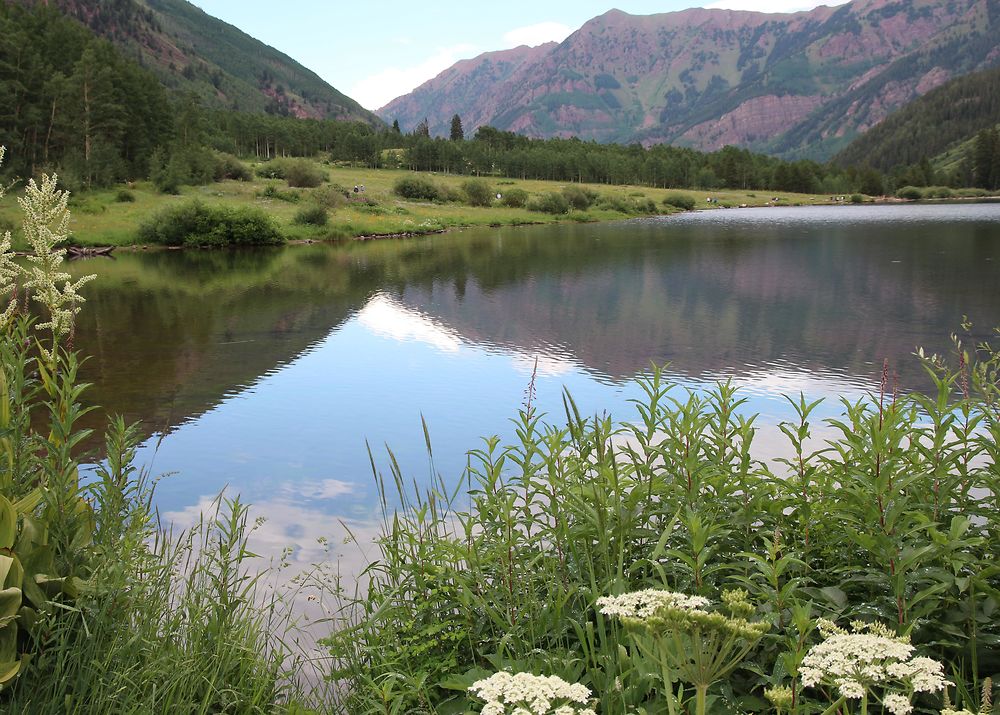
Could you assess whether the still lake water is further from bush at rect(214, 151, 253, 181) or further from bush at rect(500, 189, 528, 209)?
bush at rect(500, 189, 528, 209)

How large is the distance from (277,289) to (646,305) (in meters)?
15.4

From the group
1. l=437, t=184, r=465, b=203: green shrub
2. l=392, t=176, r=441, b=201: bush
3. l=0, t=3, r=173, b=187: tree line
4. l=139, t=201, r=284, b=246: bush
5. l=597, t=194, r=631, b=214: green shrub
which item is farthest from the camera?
l=597, t=194, r=631, b=214: green shrub

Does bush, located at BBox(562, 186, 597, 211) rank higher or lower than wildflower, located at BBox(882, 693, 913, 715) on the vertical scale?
higher

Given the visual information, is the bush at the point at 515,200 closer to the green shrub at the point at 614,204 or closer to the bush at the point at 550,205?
the bush at the point at 550,205

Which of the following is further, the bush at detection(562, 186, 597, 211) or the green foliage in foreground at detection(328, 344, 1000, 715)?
the bush at detection(562, 186, 597, 211)

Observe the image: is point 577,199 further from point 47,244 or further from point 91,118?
point 47,244

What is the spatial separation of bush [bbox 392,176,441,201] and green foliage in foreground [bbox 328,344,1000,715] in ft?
289

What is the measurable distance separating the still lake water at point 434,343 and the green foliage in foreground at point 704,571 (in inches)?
145

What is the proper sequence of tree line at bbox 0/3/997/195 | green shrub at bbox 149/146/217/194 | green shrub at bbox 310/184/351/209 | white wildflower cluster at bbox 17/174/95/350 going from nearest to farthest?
white wildflower cluster at bbox 17/174/95/350 → tree line at bbox 0/3/997/195 → green shrub at bbox 310/184/351/209 → green shrub at bbox 149/146/217/194

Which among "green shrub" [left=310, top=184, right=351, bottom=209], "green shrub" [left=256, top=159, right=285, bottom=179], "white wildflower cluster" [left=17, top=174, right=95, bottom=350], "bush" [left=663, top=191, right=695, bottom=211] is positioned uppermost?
"green shrub" [left=256, top=159, right=285, bottom=179]

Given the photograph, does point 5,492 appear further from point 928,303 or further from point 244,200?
point 244,200

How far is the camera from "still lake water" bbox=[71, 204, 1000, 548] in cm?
1119

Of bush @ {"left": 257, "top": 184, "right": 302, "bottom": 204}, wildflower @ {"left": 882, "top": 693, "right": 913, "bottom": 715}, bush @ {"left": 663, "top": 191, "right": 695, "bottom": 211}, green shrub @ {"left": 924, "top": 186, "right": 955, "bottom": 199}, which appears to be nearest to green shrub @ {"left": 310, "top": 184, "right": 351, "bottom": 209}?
bush @ {"left": 257, "top": 184, "right": 302, "bottom": 204}

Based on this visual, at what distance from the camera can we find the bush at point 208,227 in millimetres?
50000
